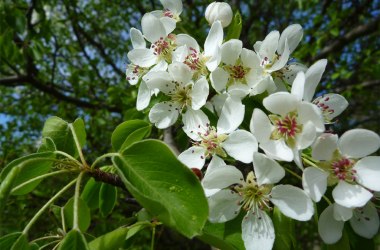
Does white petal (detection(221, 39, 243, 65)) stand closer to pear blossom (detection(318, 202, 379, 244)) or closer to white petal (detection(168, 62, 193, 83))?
white petal (detection(168, 62, 193, 83))

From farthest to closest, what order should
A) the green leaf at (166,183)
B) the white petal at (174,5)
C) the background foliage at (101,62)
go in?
the background foliage at (101,62) < the white petal at (174,5) < the green leaf at (166,183)

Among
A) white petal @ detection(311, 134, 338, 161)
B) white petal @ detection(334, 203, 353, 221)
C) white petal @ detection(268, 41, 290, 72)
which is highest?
white petal @ detection(268, 41, 290, 72)

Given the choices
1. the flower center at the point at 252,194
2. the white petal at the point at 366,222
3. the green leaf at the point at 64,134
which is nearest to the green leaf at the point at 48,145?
the green leaf at the point at 64,134

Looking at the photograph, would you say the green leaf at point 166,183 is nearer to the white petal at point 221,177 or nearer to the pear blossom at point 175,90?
the white petal at point 221,177

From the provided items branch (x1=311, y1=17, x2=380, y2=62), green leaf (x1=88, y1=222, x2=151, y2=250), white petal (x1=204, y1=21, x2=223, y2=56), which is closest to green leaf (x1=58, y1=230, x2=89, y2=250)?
green leaf (x1=88, y1=222, x2=151, y2=250)

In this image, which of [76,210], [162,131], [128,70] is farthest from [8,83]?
[76,210]

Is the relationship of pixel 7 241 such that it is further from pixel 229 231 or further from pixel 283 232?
pixel 283 232

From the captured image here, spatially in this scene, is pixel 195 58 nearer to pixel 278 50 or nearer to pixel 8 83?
pixel 278 50
